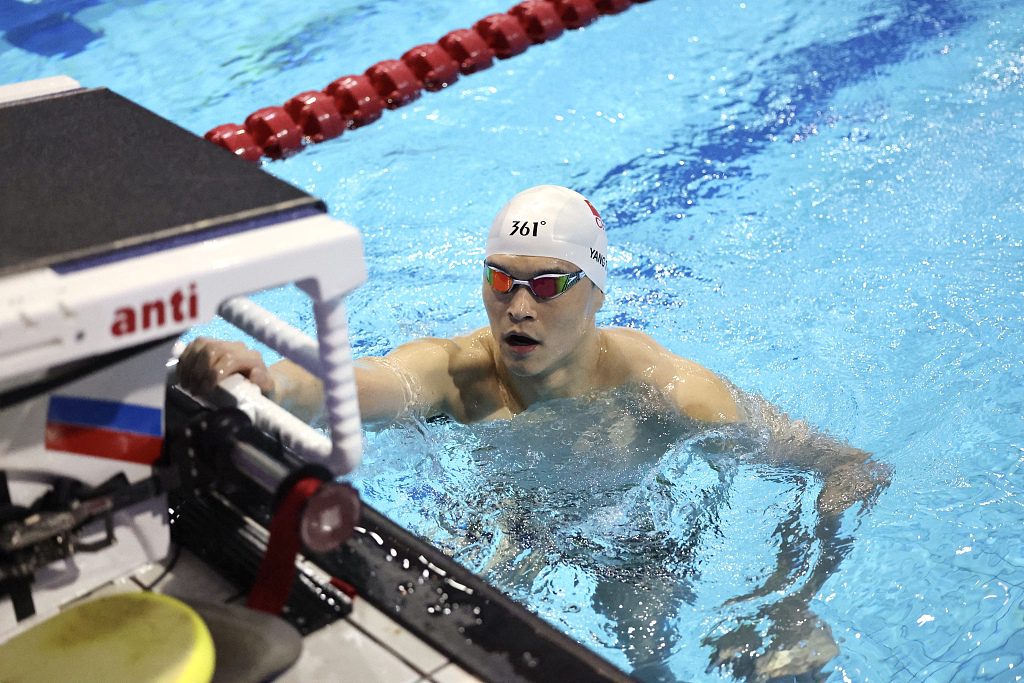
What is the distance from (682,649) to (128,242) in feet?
6.14

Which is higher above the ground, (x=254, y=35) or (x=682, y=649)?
(x=254, y=35)

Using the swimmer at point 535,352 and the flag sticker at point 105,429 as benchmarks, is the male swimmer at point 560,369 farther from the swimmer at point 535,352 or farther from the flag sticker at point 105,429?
the flag sticker at point 105,429

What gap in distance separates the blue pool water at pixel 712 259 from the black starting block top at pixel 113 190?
1.49 meters

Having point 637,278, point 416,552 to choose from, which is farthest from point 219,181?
point 637,278

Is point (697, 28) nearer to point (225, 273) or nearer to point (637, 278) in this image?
point (637, 278)

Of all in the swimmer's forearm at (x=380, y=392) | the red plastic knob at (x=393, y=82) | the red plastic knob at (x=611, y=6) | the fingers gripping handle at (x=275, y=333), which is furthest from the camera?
the red plastic knob at (x=611, y=6)

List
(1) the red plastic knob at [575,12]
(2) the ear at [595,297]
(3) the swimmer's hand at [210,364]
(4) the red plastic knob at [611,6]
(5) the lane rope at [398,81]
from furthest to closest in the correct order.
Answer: (4) the red plastic knob at [611,6], (1) the red plastic knob at [575,12], (5) the lane rope at [398,81], (2) the ear at [595,297], (3) the swimmer's hand at [210,364]

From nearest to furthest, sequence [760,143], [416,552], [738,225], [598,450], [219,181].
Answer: [219,181] < [416,552] < [598,450] < [738,225] < [760,143]

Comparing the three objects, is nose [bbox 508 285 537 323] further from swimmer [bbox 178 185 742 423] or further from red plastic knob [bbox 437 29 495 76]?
red plastic knob [bbox 437 29 495 76]

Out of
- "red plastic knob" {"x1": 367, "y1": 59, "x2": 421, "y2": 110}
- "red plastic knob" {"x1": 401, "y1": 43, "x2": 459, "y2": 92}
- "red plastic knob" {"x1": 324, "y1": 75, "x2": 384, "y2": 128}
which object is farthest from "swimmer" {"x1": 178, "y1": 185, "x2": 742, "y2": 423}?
"red plastic knob" {"x1": 401, "y1": 43, "x2": 459, "y2": 92}

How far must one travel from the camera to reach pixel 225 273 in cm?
122

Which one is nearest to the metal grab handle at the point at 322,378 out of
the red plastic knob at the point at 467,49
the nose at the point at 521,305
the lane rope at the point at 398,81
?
the nose at the point at 521,305

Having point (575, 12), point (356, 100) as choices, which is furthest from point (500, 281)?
point (575, 12)

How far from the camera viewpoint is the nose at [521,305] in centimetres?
261
